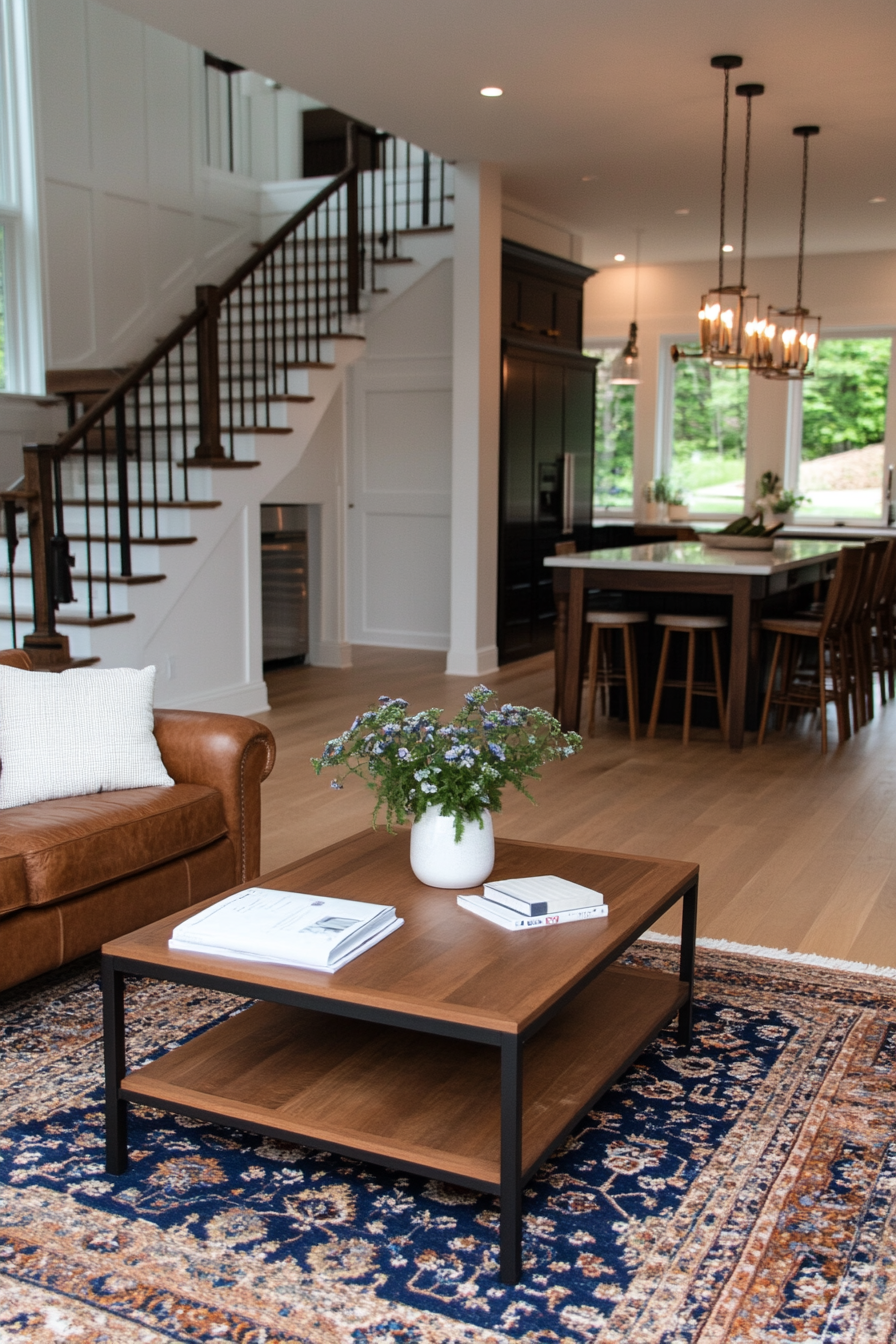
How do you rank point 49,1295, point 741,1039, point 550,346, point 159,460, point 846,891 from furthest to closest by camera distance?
point 550,346 < point 159,460 < point 846,891 < point 741,1039 < point 49,1295

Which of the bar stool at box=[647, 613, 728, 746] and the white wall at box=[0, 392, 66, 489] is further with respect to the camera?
the white wall at box=[0, 392, 66, 489]

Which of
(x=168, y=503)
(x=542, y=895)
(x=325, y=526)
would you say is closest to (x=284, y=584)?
(x=325, y=526)

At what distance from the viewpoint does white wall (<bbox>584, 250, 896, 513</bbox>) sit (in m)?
10.8

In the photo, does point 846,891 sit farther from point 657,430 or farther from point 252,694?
point 657,430

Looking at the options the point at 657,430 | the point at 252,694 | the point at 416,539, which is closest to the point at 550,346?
the point at 416,539

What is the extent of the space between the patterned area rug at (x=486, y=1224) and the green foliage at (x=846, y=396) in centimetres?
900

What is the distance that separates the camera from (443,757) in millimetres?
2602

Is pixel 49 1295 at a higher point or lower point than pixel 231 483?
lower

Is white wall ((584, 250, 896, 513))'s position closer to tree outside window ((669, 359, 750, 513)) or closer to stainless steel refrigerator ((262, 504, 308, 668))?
tree outside window ((669, 359, 750, 513))

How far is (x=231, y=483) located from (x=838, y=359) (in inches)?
261

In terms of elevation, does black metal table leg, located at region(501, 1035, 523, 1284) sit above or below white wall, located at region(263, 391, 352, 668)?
below

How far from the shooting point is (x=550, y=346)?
916cm

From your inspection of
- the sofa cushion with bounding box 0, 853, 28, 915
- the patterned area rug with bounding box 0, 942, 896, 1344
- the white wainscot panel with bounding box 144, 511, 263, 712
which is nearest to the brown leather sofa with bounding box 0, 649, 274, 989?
the sofa cushion with bounding box 0, 853, 28, 915

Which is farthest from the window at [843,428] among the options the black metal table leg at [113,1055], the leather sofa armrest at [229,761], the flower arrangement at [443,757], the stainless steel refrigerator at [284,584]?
the black metal table leg at [113,1055]
